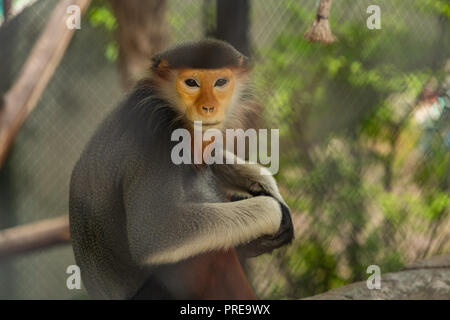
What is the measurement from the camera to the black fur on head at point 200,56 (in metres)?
1.86

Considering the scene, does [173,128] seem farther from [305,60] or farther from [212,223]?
[305,60]

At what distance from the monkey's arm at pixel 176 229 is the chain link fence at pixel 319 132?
0.33 m

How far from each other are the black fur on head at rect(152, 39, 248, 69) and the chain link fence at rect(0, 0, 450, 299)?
Answer: 96 mm

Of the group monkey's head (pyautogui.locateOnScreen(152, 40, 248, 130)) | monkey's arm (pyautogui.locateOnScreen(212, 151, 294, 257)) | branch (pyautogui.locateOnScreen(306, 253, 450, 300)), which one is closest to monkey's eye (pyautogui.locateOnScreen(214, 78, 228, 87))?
monkey's head (pyautogui.locateOnScreen(152, 40, 248, 130))

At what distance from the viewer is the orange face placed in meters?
1.84

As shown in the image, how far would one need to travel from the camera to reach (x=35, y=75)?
6.53 feet

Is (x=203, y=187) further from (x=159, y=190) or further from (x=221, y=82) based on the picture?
(x=221, y=82)

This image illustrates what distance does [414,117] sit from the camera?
240 cm

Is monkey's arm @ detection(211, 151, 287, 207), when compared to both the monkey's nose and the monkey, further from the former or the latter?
the monkey's nose

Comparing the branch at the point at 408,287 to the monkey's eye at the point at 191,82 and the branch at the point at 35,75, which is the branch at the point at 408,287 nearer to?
the monkey's eye at the point at 191,82

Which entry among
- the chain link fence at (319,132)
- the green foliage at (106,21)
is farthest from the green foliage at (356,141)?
the green foliage at (106,21)

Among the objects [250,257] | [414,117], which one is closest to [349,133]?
[414,117]

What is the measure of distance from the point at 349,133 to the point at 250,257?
2.10 ft

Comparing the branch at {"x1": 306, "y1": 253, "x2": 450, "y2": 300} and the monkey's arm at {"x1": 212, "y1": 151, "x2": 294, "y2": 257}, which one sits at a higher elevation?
the monkey's arm at {"x1": 212, "y1": 151, "x2": 294, "y2": 257}
